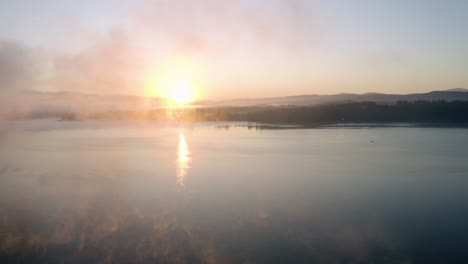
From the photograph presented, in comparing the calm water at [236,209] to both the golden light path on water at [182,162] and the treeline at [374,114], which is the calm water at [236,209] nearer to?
the golden light path on water at [182,162]

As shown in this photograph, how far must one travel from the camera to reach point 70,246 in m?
3.56

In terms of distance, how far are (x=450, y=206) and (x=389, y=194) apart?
0.85 m

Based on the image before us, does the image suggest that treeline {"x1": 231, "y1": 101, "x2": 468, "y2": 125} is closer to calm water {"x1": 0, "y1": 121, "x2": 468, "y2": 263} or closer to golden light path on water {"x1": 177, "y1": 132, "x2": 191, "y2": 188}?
golden light path on water {"x1": 177, "y1": 132, "x2": 191, "y2": 188}

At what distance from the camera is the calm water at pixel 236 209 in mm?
3439

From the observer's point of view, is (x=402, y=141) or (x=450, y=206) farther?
(x=402, y=141)

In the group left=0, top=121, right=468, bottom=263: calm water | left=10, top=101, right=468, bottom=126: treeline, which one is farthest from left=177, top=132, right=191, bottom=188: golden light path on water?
left=10, top=101, right=468, bottom=126: treeline

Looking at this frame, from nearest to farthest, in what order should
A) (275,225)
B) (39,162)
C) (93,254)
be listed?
1. (93,254)
2. (275,225)
3. (39,162)

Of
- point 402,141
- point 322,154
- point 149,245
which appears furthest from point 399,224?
point 402,141

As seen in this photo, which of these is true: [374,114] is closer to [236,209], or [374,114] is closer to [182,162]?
[182,162]

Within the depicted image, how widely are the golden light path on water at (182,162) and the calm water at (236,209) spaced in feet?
0.12

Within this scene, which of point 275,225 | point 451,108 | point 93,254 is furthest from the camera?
point 451,108

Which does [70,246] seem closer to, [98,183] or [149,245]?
[149,245]

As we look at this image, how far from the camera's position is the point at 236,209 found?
4.64 meters

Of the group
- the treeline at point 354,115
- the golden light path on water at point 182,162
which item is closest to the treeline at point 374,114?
the treeline at point 354,115
